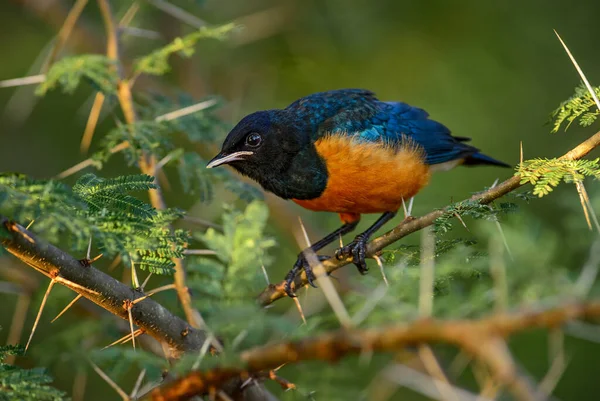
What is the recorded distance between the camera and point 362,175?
486 cm

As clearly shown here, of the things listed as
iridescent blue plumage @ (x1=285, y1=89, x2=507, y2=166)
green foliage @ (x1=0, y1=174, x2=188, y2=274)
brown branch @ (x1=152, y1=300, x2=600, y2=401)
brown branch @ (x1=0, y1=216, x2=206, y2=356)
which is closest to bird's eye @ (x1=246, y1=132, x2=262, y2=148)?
iridescent blue plumage @ (x1=285, y1=89, x2=507, y2=166)

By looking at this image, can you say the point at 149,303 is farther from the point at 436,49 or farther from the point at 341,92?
the point at 436,49

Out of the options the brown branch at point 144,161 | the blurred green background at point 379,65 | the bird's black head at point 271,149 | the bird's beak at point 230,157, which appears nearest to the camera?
the brown branch at point 144,161

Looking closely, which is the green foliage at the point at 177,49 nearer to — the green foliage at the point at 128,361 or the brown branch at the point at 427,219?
the brown branch at the point at 427,219

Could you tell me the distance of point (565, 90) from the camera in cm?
934

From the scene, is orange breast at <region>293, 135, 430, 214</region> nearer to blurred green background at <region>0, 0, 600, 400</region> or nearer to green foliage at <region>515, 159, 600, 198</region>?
green foliage at <region>515, 159, 600, 198</region>

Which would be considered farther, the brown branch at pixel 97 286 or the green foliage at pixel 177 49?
the green foliage at pixel 177 49

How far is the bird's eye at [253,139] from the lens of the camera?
5094 mm

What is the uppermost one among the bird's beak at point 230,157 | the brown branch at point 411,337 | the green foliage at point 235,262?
the bird's beak at point 230,157

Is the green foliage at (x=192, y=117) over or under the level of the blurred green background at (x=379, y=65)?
under

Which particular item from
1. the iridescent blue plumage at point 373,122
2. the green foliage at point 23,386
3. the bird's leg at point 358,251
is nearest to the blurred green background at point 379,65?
the iridescent blue plumage at point 373,122

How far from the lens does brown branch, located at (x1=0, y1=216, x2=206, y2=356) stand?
6.88ft

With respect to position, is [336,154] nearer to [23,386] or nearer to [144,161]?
[144,161]

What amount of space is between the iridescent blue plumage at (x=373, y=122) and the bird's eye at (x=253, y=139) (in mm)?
311
